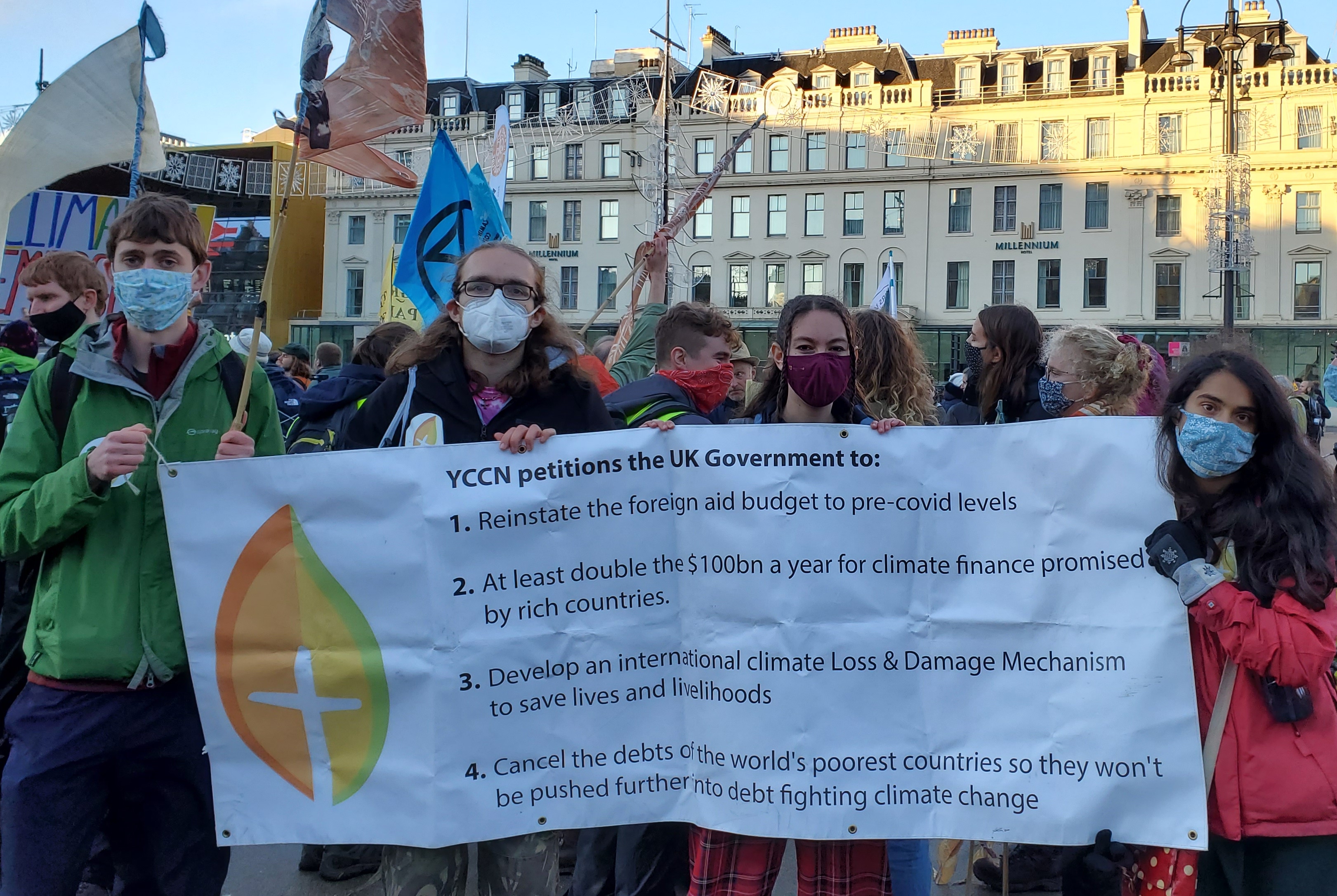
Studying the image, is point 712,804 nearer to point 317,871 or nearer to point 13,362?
point 317,871

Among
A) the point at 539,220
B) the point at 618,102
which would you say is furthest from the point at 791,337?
the point at 539,220

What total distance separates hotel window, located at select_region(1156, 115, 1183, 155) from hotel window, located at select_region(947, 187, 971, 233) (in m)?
7.10

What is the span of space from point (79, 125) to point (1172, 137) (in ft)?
143

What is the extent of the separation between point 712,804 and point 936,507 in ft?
3.22

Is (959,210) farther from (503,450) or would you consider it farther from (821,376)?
(503,450)

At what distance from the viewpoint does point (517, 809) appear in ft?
9.41

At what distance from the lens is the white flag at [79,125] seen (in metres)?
5.52

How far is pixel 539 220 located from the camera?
5047 centimetres

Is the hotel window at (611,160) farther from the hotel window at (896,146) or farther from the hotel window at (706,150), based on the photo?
the hotel window at (896,146)

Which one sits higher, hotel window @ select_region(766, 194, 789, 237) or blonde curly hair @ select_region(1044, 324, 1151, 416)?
hotel window @ select_region(766, 194, 789, 237)

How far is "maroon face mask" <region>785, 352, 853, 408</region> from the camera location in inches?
123

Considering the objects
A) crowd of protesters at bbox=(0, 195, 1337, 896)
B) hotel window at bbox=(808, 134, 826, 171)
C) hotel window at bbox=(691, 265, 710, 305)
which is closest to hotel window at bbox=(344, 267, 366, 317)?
hotel window at bbox=(691, 265, 710, 305)

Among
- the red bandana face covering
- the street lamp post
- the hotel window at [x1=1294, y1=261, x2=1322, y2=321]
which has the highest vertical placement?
the hotel window at [x1=1294, y1=261, x2=1322, y2=321]

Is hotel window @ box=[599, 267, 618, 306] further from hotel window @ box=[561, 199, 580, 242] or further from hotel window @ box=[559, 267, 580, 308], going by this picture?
hotel window @ box=[561, 199, 580, 242]
